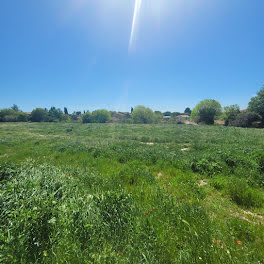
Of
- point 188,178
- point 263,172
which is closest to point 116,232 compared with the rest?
point 188,178

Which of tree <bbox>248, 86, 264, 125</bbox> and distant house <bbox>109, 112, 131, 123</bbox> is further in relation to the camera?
distant house <bbox>109, 112, 131, 123</bbox>

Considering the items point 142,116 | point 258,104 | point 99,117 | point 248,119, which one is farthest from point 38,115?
point 258,104

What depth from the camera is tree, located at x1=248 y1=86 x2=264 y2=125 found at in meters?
41.4

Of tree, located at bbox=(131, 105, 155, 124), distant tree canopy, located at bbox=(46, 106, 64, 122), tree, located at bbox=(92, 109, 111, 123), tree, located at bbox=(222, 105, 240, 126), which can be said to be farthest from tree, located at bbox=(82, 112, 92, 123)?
tree, located at bbox=(222, 105, 240, 126)

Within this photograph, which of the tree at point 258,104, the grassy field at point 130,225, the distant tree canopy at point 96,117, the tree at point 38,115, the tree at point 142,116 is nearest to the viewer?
the grassy field at point 130,225

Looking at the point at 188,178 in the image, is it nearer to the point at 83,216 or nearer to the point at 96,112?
the point at 83,216

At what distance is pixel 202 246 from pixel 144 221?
1212 mm

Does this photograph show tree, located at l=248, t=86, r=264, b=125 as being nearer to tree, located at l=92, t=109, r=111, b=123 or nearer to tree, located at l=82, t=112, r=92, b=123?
tree, located at l=92, t=109, r=111, b=123

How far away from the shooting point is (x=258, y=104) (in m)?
42.5

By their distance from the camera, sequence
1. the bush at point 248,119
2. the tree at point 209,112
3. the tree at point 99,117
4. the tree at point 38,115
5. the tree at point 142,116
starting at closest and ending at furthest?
the bush at point 248,119
the tree at point 209,112
the tree at point 38,115
the tree at point 142,116
the tree at point 99,117

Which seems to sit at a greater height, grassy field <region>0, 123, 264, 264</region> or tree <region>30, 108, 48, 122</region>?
tree <region>30, 108, 48, 122</region>

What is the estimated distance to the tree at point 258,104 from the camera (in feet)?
136

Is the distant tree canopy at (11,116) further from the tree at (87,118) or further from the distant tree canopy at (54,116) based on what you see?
the tree at (87,118)

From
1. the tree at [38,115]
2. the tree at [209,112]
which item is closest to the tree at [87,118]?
the tree at [38,115]
